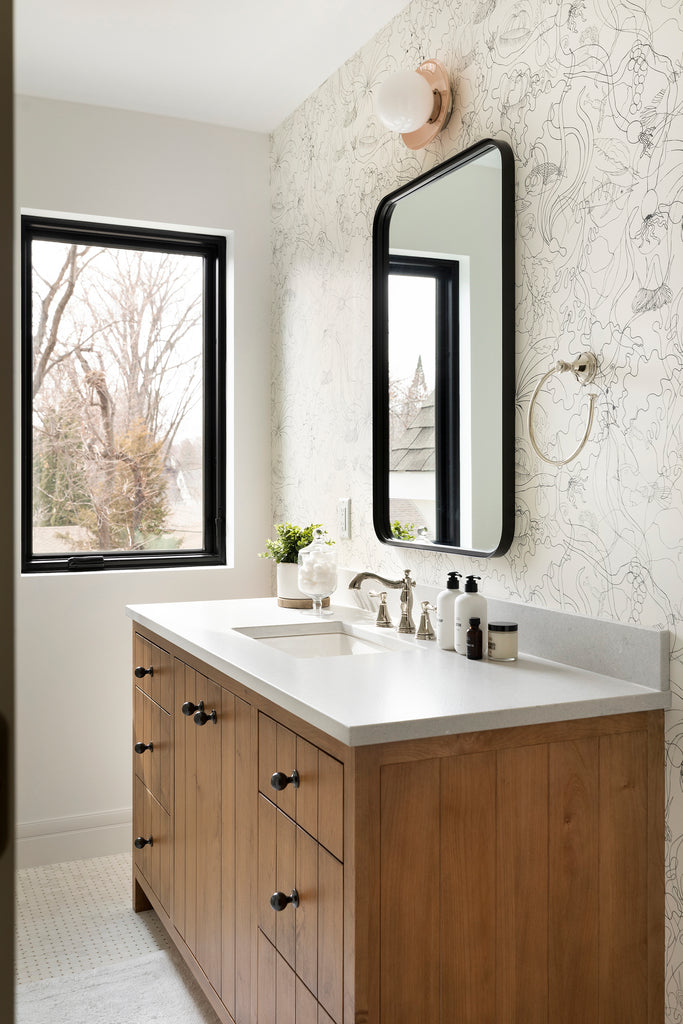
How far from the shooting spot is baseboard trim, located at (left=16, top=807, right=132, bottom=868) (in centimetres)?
292

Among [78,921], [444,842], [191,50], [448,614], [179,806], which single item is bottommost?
[78,921]

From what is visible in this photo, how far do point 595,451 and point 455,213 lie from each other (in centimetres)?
75

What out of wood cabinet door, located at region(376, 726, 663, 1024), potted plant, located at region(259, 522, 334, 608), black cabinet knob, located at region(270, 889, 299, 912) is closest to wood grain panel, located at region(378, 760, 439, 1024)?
wood cabinet door, located at region(376, 726, 663, 1024)

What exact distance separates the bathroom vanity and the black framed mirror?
18.1 inches

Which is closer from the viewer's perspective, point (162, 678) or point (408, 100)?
point (408, 100)

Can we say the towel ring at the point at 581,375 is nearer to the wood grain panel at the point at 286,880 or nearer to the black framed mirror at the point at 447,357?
the black framed mirror at the point at 447,357

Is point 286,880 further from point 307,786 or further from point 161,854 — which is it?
point 161,854

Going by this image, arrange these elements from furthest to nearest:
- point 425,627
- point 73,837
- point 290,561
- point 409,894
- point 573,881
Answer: point 73,837 < point 290,561 < point 425,627 < point 573,881 < point 409,894

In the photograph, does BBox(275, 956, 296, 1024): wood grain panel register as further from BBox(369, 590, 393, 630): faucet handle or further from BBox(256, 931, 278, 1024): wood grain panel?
BBox(369, 590, 393, 630): faucet handle

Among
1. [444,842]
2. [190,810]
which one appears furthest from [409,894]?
[190,810]

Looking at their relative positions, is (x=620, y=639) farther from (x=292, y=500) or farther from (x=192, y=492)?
(x=192, y=492)

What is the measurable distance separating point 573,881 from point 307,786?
465 mm

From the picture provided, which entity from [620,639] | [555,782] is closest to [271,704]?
[555,782]

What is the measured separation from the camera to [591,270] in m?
1.67
